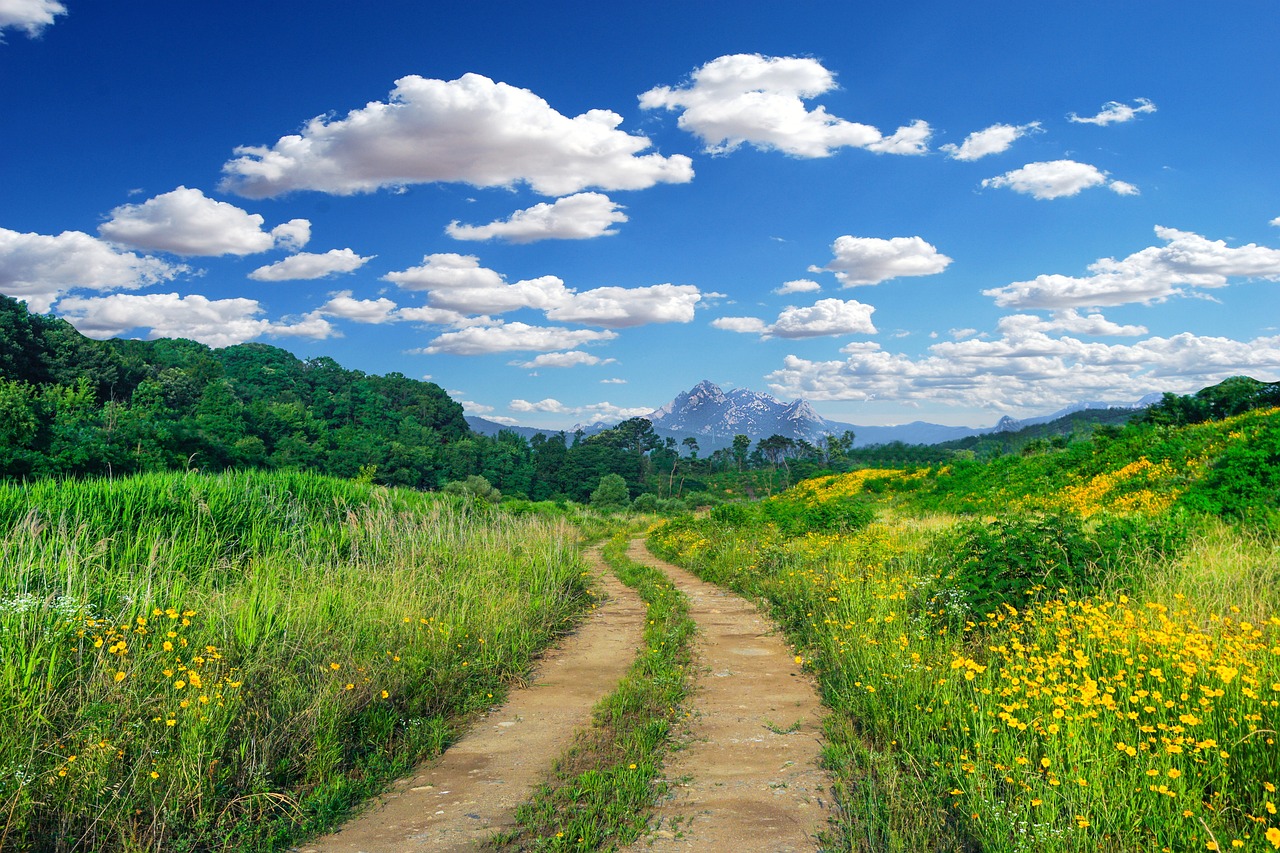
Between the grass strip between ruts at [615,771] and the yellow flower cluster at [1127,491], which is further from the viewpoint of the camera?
the yellow flower cluster at [1127,491]

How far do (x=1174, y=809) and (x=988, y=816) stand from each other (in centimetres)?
91

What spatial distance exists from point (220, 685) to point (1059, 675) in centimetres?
562

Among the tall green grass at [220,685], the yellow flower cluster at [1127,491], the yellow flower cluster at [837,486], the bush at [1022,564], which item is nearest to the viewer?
the tall green grass at [220,685]

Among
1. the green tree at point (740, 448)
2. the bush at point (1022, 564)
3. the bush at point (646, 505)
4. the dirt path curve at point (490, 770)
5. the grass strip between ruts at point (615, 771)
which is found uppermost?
the green tree at point (740, 448)

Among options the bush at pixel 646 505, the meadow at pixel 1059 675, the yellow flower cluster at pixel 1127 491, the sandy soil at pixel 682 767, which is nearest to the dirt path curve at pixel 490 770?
the sandy soil at pixel 682 767

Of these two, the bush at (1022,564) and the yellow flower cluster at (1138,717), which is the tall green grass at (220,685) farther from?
the bush at (1022,564)

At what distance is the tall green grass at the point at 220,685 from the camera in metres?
3.91

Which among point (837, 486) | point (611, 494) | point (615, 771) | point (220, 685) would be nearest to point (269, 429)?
point (611, 494)

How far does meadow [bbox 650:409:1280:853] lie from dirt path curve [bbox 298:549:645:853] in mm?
1967

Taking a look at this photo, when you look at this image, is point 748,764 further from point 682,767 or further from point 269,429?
point 269,429

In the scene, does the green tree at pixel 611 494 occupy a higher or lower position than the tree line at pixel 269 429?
lower

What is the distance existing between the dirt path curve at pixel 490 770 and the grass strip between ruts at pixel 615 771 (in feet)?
0.55

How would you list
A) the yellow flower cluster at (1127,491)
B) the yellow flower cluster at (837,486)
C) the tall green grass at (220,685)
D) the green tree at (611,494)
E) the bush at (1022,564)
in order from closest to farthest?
the tall green grass at (220,685)
the bush at (1022,564)
the yellow flower cluster at (1127,491)
the yellow flower cluster at (837,486)
the green tree at (611,494)

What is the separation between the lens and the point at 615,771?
4.79 meters
